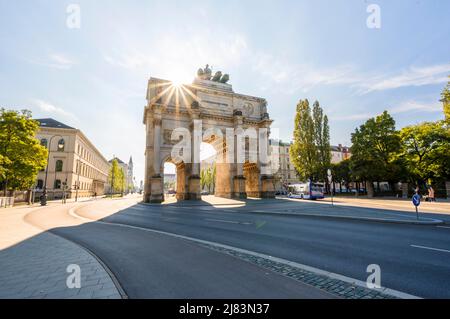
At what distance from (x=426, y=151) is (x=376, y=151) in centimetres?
652

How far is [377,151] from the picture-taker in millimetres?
38656

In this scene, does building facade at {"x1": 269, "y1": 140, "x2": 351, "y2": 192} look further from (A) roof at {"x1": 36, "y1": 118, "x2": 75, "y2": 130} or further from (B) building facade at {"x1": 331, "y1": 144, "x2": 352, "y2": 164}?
(A) roof at {"x1": 36, "y1": 118, "x2": 75, "y2": 130}

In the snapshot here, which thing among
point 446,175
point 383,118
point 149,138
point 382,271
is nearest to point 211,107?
point 149,138

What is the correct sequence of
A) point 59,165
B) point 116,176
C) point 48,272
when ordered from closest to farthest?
point 48,272, point 59,165, point 116,176

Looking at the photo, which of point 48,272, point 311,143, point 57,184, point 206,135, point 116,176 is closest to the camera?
point 48,272

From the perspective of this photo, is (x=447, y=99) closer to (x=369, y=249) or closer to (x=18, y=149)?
(x=369, y=249)

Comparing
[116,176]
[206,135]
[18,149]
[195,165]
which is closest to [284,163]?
[206,135]

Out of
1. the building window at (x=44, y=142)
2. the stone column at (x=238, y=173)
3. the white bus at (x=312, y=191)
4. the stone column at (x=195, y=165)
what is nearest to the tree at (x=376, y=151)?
the white bus at (x=312, y=191)

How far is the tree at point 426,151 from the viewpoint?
106 ft

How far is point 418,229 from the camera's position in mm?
8820

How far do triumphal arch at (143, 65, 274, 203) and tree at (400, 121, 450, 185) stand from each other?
2289cm

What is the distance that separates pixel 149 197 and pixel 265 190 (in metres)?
18.4

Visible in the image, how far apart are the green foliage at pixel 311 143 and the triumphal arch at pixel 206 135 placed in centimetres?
998

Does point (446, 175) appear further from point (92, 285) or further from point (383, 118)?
point (92, 285)
